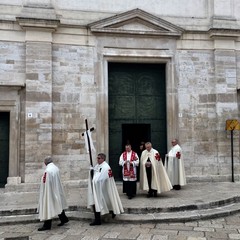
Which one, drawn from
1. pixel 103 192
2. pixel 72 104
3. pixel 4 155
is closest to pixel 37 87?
pixel 72 104

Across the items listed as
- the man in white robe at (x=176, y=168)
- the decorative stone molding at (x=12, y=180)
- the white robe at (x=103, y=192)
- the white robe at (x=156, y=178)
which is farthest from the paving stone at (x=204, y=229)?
the decorative stone molding at (x=12, y=180)

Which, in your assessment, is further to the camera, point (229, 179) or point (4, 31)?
point (229, 179)

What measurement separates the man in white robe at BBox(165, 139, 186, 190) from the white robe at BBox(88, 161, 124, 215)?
3.58 meters

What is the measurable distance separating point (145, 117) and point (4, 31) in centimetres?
572

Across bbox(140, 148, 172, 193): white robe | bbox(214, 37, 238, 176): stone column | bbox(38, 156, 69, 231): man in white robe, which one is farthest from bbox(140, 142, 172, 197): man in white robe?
bbox(214, 37, 238, 176): stone column

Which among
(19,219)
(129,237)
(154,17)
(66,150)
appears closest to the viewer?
(129,237)

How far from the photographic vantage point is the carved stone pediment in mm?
12141

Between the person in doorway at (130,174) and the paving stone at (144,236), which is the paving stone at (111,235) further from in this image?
the person in doorway at (130,174)

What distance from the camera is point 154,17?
12.5 m

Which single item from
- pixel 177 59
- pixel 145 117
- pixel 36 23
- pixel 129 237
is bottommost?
pixel 129 237

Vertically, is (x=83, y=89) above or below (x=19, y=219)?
above

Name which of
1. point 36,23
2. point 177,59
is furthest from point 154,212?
point 36,23

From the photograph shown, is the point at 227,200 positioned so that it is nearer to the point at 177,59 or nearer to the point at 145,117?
the point at 145,117

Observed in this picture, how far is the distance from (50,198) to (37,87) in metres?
5.03
